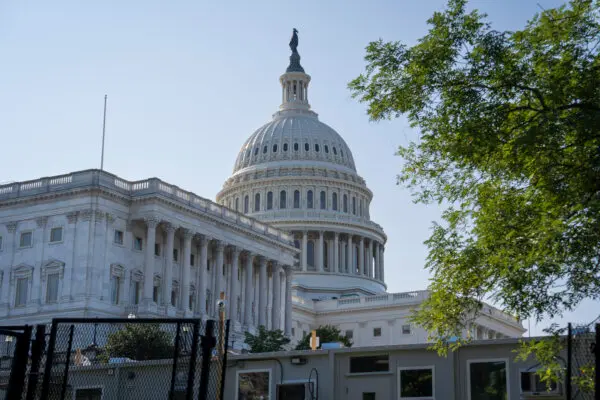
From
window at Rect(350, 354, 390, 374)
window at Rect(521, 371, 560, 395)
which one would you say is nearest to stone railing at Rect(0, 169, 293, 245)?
window at Rect(350, 354, 390, 374)

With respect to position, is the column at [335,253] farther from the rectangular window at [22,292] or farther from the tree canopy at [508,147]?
the tree canopy at [508,147]

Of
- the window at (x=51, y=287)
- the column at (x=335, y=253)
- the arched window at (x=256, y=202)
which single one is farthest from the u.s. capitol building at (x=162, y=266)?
the arched window at (x=256, y=202)

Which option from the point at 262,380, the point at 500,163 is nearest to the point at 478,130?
the point at 500,163

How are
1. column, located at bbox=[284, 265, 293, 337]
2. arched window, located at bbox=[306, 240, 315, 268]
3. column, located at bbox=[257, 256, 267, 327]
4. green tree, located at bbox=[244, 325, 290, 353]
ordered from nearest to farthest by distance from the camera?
green tree, located at bbox=[244, 325, 290, 353], column, located at bbox=[257, 256, 267, 327], column, located at bbox=[284, 265, 293, 337], arched window, located at bbox=[306, 240, 315, 268]

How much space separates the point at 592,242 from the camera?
80.8 ft

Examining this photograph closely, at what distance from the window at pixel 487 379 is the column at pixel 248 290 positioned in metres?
69.8

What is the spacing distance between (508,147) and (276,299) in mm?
85230

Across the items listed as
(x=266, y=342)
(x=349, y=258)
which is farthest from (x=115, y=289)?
(x=349, y=258)

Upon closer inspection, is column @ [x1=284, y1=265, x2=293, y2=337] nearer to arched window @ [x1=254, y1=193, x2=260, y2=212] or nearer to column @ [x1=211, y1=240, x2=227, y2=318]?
column @ [x1=211, y1=240, x2=227, y2=318]

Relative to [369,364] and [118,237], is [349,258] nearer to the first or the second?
[118,237]

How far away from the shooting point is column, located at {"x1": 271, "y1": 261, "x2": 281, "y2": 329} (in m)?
110

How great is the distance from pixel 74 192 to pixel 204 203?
15631 mm

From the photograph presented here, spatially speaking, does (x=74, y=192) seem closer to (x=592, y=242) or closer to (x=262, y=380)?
(x=262, y=380)

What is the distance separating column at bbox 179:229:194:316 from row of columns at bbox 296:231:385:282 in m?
55.5
